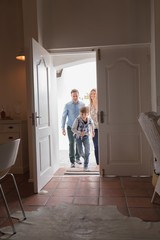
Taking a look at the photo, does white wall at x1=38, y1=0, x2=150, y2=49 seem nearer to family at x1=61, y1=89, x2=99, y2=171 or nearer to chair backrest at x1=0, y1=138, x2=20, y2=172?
family at x1=61, y1=89, x2=99, y2=171

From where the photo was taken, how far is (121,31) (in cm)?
390

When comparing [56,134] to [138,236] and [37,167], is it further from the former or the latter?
[138,236]

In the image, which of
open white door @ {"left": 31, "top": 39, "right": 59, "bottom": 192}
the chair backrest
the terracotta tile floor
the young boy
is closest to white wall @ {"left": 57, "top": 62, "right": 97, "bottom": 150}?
the young boy

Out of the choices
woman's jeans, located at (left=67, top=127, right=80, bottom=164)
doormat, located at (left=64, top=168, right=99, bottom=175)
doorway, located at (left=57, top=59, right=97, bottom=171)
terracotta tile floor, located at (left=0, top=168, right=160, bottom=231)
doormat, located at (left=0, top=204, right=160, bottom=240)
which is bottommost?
terracotta tile floor, located at (left=0, top=168, right=160, bottom=231)

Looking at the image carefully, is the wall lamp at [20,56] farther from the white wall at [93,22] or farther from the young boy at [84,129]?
the young boy at [84,129]

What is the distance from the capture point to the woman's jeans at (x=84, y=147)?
4504 millimetres

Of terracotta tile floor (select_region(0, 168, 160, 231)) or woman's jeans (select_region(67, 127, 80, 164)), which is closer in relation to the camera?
terracotta tile floor (select_region(0, 168, 160, 231))

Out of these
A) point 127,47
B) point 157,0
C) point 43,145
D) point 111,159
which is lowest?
point 111,159

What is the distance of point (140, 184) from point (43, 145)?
1.45 metres

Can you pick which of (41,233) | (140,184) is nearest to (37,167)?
(41,233)

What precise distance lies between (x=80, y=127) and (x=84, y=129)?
0.26 feet

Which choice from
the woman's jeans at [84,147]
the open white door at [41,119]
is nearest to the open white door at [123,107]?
the woman's jeans at [84,147]

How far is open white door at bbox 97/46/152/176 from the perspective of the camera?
3.93 metres

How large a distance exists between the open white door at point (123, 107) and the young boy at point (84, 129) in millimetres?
532
